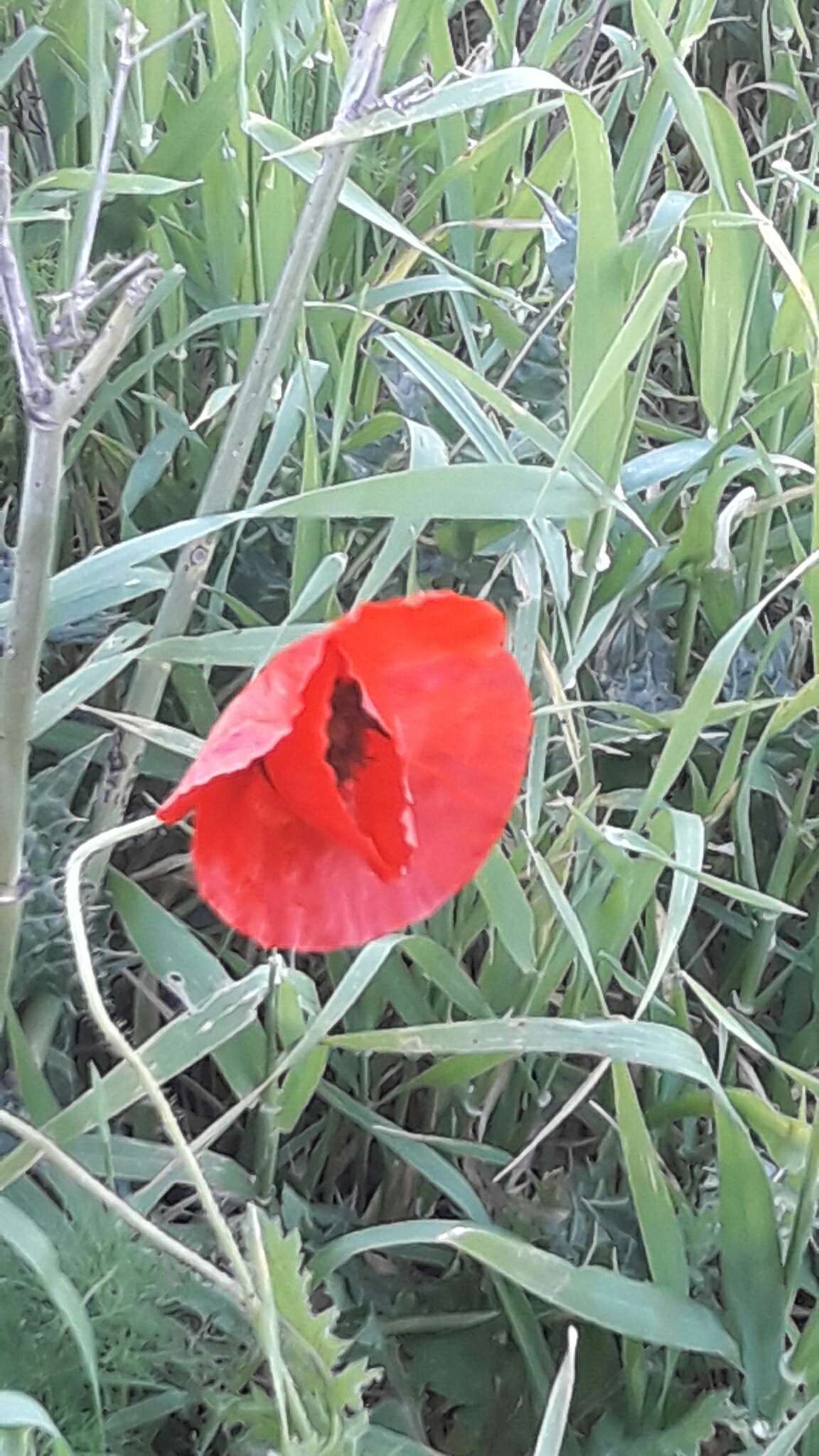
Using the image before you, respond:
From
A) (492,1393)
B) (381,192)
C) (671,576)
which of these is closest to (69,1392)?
(492,1393)

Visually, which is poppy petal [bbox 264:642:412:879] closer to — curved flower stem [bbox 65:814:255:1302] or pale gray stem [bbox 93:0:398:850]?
curved flower stem [bbox 65:814:255:1302]

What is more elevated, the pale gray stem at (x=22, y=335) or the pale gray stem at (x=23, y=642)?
the pale gray stem at (x=22, y=335)

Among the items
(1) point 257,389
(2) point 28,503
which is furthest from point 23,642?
(1) point 257,389

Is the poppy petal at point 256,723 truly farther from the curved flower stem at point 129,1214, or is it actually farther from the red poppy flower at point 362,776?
the curved flower stem at point 129,1214

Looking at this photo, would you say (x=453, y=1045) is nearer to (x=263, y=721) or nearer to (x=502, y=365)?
(x=263, y=721)

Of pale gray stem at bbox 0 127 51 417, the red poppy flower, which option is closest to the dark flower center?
the red poppy flower

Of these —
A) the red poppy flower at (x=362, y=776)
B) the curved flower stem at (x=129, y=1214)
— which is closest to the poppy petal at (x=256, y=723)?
the red poppy flower at (x=362, y=776)

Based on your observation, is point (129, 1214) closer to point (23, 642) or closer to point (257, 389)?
point (23, 642)
